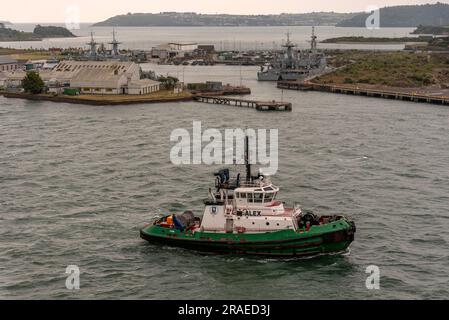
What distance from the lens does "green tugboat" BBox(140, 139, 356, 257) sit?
120 feet

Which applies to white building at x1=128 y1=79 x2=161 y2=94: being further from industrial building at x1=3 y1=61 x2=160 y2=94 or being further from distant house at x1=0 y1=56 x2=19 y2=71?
distant house at x1=0 y1=56 x2=19 y2=71

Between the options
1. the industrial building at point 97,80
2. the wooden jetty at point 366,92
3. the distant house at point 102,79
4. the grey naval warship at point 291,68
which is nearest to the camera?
the wooden jetty at point 366,92

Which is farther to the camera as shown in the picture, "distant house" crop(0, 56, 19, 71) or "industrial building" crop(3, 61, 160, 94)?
"distant house" crop(0, 56, 19, 71)

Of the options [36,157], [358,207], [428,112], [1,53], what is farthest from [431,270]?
[1,53]

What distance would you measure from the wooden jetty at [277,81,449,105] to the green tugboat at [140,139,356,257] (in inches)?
2715

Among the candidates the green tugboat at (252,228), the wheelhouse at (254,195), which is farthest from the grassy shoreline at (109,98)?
the wheelhouse at (254,195)

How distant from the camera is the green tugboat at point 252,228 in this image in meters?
36.7

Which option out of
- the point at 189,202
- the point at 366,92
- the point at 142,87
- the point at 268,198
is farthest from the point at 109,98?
the point at 268,198

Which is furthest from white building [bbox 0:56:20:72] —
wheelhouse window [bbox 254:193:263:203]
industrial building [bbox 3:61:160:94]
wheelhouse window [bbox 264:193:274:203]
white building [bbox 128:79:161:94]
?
wheelhouse window [bbox 264:193:274:203]

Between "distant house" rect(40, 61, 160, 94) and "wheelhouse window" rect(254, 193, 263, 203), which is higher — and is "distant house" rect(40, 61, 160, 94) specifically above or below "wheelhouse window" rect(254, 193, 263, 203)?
above

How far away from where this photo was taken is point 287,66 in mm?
145750

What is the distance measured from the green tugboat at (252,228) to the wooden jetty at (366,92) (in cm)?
6897

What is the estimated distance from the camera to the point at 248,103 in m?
102

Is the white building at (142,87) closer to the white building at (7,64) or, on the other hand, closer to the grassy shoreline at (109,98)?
the grassy shoreline at (109,98)
